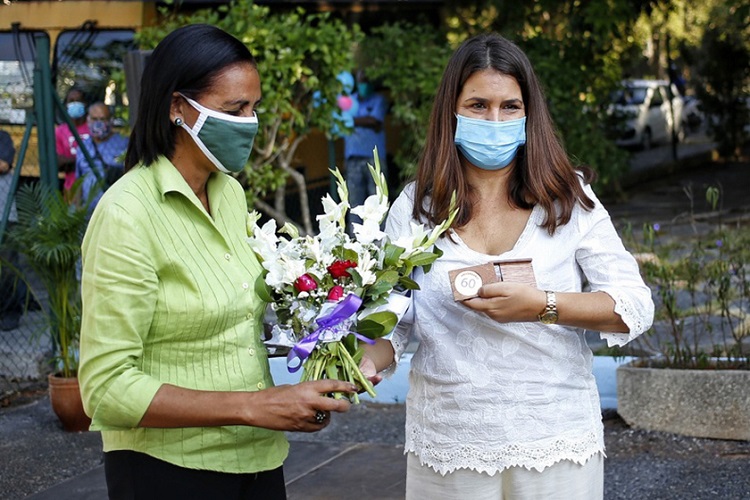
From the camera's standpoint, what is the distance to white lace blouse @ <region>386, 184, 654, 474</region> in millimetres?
2803

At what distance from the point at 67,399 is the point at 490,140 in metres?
4.29

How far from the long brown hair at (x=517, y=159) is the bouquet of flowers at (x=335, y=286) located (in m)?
0.27

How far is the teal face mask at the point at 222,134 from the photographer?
2562 mm

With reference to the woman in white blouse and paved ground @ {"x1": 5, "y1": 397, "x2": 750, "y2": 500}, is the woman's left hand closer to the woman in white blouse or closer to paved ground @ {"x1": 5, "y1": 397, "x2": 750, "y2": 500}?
the woman in white blouse

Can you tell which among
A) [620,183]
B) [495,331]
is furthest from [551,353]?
[620,183]

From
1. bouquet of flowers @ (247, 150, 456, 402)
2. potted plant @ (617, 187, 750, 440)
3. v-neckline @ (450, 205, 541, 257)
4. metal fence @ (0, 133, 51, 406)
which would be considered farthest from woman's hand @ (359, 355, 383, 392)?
metal fence @ (0, 133, 51, 406)

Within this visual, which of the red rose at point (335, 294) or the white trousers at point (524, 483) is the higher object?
the red rose at point (335, 294)

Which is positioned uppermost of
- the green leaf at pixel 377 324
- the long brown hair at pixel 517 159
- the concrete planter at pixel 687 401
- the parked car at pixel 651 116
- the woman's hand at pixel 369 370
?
the long brown hair at pixel 517 159

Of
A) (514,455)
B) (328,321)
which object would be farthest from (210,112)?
(514,455)

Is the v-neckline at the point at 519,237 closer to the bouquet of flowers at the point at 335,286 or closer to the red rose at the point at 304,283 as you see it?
the bouquet of flowers at the point at 335,286

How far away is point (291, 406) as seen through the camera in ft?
7.91

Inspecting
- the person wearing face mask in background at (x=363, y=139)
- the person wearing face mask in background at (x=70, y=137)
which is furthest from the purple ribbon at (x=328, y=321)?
the person wearing face mask in background at (x=363, y=139)

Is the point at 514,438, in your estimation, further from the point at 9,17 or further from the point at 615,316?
the point at 9,17

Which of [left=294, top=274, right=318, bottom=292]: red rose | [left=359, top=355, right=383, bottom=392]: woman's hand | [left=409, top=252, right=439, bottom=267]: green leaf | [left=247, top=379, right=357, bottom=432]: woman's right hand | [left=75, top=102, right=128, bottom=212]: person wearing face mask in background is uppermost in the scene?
[left=409, top=252, right=439, bottom=267]: green leaf
